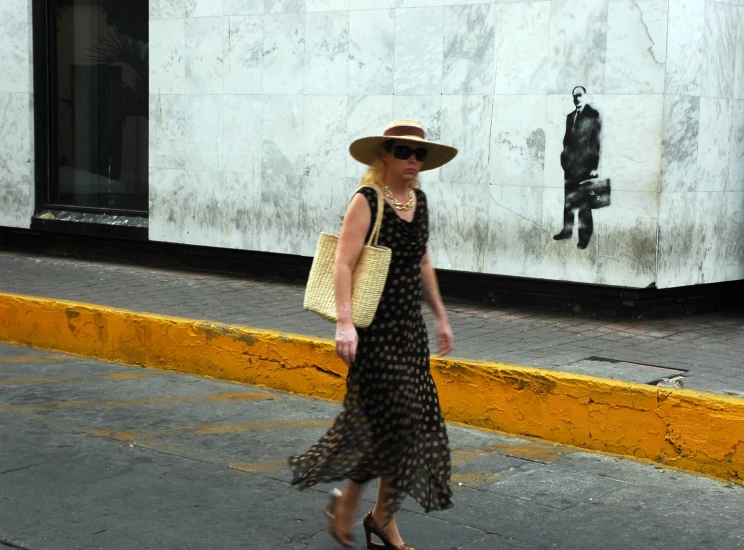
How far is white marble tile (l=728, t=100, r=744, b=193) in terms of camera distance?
9492 millimetres

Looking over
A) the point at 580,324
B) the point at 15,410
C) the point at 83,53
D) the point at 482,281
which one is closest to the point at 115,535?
the point at 15,410

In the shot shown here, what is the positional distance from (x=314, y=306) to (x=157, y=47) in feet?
27.2

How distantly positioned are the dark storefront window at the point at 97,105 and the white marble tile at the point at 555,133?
545 cm

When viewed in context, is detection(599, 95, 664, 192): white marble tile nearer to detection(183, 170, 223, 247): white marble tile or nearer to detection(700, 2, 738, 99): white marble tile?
detection(700, 2, 738, 99): white marble tile

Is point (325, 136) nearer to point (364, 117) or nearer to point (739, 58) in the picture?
point (364, 117)

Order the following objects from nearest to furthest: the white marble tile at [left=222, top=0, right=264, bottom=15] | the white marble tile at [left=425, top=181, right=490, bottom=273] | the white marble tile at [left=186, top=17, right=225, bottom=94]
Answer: the white marble tile at [left=425, top=181, right=490, bottom=273] → the white marble tile at [left=222, top=0, right=264, bottom=15] → the white marble tile at [left=186, top=17, right=225, bottom=94]

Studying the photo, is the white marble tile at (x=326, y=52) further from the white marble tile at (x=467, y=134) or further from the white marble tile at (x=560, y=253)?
→ the white marble tile at (x=560, y=253)

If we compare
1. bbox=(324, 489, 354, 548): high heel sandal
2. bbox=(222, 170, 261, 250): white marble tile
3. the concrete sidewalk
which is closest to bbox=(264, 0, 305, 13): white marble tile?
bbox=(222, 170, 261, 250): white marble tile

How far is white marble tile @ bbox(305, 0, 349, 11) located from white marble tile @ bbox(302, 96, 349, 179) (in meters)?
0.83

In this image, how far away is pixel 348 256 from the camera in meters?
4.57

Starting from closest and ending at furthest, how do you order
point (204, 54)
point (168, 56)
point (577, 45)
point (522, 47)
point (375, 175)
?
point (375, 175) → point (577, 45) → point (522, 47) → point (204, 54) → point (168, 56)

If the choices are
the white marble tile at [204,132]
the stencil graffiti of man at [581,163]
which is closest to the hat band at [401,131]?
the stencil graffiti of man at [581,163]

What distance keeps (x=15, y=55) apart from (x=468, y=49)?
21.7 ft

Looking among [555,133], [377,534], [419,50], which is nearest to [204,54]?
[419,50]
